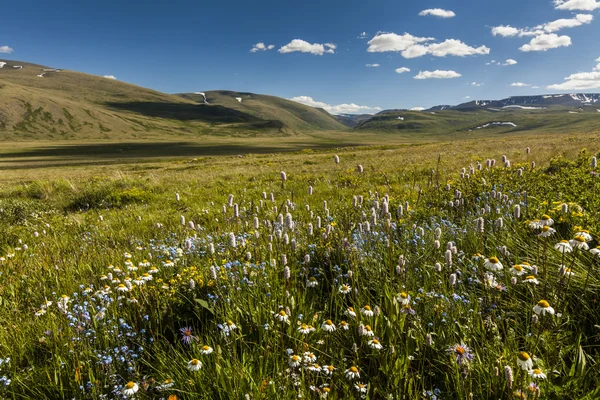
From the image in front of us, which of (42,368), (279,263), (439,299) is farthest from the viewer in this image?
(279,263)

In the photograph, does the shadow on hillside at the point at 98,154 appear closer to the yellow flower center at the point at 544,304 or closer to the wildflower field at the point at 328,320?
the wildflower field at the point at 328,320

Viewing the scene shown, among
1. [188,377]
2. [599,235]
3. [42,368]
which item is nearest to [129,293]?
[42,368]

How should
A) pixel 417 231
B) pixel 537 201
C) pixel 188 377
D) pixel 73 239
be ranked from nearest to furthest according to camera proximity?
1. pixel 188 377
2. pixel 417 231
3. pixel 537 201
4. pixel 73 239

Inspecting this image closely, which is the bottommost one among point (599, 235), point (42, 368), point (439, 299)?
point (42, 368)

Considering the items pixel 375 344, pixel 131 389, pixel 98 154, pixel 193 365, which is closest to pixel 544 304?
pixel 375 344

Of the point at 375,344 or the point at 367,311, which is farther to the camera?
the point at 367,311

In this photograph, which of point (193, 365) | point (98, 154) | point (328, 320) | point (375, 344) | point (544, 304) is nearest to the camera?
point (544, 304)

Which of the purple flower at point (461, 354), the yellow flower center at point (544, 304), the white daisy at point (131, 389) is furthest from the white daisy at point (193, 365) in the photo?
the yellow flower center at point (544, 304)

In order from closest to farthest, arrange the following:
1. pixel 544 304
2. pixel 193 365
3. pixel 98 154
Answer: pixel 544 304 → pixel 193 365 → pixel 98 154

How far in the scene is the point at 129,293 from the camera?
3.79 meters

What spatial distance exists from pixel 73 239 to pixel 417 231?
6.99 metres

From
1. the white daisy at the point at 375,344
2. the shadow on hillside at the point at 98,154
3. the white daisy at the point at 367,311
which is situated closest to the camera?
the white daisy at the point at 375,344

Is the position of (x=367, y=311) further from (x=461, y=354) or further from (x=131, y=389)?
(x=131, y=389)

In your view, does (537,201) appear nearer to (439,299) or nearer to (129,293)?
(439,299)
